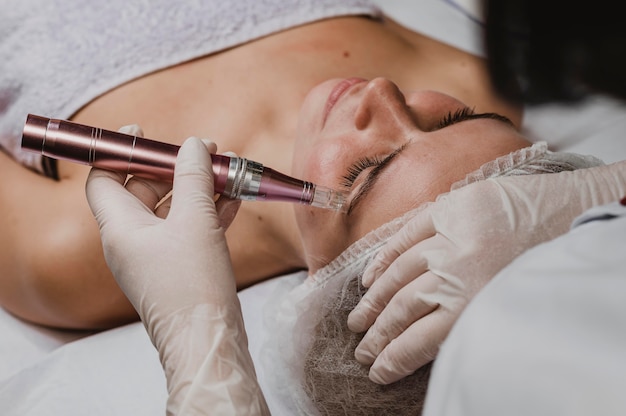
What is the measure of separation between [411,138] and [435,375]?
0.55m

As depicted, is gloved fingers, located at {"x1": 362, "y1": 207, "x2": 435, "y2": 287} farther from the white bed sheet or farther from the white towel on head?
the white towel on head

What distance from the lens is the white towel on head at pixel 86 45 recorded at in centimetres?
143

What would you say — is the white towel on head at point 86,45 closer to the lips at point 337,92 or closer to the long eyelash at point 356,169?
the lips at point 337,92

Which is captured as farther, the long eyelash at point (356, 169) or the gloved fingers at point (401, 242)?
the long eyelash at point (356, 169)

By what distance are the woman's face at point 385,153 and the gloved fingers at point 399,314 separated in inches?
7.0

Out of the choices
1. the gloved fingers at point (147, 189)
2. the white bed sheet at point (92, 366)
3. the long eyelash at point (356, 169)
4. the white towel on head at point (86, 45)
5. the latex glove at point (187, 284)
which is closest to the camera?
the latex glove at point (187, 284)

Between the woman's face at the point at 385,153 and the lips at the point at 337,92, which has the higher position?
the lips at the point at 337,92

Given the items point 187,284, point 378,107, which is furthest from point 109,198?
point 378,107

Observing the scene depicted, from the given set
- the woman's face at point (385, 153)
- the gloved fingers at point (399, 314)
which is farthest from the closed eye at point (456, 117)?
the gloved fingers at point (399, 314)

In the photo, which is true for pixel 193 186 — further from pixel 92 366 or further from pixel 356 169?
pixel 92 366

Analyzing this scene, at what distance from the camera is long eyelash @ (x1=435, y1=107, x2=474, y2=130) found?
44.4 inches

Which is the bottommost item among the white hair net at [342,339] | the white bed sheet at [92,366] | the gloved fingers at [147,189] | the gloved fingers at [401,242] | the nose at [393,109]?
the white bed sheet at [92,366]

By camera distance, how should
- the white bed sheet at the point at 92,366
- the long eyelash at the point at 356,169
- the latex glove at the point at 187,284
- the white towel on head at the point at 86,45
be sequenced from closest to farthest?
the latex glove at the point at 187,284, the long eyelash at the point at 356,169, the white bed sheet at the point at 92,366, the white towel on head at the point at 86,45

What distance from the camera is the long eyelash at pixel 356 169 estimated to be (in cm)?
107
